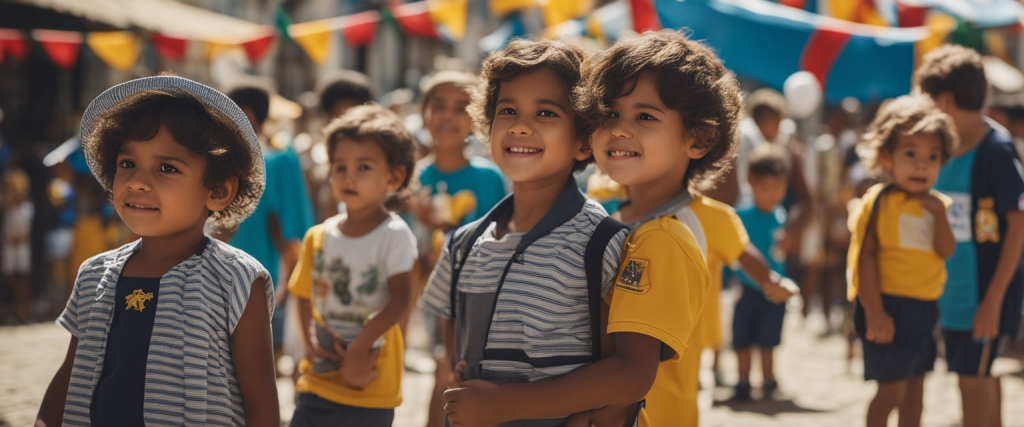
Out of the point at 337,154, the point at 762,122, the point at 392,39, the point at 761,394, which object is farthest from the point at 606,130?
the point at 392,39

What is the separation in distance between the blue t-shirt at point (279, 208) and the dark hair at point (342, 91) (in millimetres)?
570

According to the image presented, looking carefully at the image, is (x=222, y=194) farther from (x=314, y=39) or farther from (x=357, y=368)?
(x=314, y=39)

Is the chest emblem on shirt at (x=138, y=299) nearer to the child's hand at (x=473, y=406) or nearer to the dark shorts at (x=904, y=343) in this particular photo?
the child's hand at (x=473, y=406)

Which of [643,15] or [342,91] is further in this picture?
[643,15]

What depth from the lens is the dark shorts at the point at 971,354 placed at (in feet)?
14.3

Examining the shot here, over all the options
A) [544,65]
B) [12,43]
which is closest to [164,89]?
Answer: [544,65]

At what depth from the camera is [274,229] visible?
4.99 m

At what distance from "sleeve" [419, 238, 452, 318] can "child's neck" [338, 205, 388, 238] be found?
0.93 metres

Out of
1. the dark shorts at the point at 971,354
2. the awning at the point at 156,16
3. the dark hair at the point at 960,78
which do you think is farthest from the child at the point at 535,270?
the awning at the point at 156,16

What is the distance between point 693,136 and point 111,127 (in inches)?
59.1

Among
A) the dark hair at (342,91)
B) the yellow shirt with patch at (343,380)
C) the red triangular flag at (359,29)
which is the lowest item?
the yellow shirt with patch at (343,380)

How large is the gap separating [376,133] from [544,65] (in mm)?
1332

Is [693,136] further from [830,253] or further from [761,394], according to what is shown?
[830,253]

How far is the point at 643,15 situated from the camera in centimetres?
855
